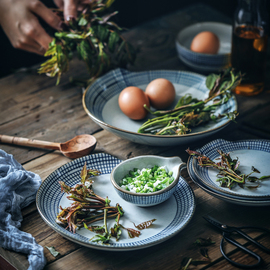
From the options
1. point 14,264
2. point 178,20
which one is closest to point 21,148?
point 14,264

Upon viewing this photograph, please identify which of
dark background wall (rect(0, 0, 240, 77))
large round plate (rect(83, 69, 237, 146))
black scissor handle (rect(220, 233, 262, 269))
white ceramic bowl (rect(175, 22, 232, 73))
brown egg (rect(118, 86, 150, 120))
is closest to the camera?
black scissor handle (rect(220, 233, 262, 269))

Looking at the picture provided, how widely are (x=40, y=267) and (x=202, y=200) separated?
0.43 m

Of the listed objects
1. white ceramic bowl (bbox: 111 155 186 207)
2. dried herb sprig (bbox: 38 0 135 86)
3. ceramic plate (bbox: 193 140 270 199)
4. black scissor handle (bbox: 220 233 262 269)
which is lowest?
black scissor handle (bbox: 220 233 262 269)

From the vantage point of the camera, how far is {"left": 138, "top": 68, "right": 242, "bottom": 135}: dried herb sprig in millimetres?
983

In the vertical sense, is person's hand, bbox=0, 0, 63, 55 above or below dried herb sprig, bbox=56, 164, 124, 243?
above

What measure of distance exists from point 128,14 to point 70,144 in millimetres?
1489

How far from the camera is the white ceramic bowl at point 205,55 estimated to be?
1.32 metres

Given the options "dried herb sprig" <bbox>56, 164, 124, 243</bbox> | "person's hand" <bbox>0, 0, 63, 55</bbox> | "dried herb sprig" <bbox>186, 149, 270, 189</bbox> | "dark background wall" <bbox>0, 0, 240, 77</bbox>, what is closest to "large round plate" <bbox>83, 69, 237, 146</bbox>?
"dried herb sprig" <bbox>186, 149, 270, 189</bbox>

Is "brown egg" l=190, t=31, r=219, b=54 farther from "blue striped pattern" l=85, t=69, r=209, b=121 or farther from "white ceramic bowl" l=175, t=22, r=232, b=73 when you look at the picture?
"blue striped pattern" l=85, t=69, r=209, b=121

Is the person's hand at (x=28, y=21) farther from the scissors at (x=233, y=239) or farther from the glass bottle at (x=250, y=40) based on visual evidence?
the scissors at (x=233, y=239)

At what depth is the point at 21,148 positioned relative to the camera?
107 cm

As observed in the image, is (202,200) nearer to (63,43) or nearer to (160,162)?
(160,162)

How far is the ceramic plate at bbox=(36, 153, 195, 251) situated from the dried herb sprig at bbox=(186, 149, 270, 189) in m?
0.09

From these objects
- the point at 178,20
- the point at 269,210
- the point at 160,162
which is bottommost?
the point at 269,210
